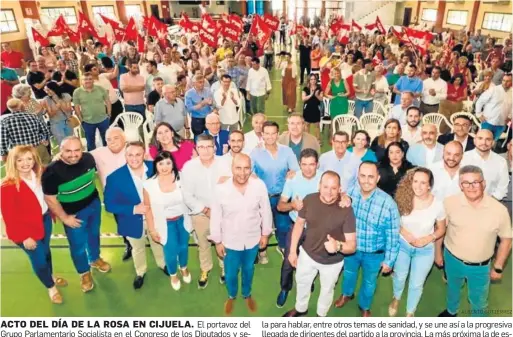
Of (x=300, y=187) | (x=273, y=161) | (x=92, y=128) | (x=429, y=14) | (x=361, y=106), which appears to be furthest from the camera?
(x=429, y=14)

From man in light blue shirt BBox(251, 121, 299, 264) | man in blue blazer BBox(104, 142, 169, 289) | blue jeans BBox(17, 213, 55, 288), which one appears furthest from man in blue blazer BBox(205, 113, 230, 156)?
blue jeans BBox(17, 213, 55, 288)

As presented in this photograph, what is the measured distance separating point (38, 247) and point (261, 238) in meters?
2.04

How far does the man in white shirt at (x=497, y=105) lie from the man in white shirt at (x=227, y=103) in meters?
3.99

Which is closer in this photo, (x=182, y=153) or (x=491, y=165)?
(x=491, y=165)

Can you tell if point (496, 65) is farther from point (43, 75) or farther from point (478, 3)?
point (478, 3)

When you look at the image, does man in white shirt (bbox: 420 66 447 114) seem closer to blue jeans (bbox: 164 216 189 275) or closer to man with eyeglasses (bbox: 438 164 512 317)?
man with eyeglasses (bbox: 438 164 512 317)

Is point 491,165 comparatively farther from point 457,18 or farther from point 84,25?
point 457,18

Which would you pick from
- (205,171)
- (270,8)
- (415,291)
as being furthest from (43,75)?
(270,8)

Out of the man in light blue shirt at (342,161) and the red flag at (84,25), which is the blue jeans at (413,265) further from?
the red flag at (84,25)

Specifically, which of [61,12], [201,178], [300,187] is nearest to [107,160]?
[201,178]

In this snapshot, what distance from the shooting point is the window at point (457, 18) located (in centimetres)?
2200

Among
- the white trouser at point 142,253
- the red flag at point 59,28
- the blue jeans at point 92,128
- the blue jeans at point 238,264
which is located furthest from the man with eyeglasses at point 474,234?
the red flag at point 59,28

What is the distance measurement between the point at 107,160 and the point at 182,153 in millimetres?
740

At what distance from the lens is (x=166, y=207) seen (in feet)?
11.4
